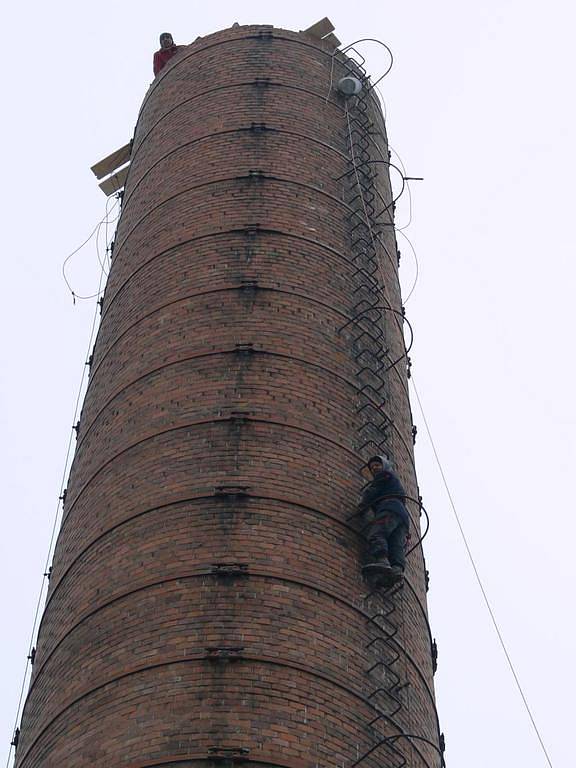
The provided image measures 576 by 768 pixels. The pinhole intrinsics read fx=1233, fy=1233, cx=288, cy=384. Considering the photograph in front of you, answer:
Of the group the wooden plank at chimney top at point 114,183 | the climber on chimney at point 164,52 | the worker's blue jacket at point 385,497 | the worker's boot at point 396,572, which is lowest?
the worker's boot at point 396,572

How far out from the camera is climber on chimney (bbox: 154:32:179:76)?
61.7ft

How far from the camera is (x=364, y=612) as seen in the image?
36.2ft

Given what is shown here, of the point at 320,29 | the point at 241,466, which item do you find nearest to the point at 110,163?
the point at 320,29

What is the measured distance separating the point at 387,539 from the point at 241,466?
1.51 m

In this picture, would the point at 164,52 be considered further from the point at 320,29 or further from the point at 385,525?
the point at 385,525

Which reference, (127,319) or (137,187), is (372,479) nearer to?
(127,319)

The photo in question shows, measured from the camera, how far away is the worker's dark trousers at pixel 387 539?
11.3 m

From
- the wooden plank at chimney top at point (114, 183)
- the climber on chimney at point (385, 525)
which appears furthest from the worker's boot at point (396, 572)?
the wooden plank at chimney top at point (114, 183)

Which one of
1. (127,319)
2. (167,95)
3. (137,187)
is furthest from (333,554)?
(167,95)

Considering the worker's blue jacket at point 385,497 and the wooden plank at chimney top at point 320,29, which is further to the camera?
the wooden plank at chimney top at point 320,29

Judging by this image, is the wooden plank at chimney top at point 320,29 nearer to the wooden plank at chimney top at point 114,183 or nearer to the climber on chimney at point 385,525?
the wooden plank at chimney top at point 114,183

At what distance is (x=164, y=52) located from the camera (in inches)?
744

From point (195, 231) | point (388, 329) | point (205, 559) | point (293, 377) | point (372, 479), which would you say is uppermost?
point (195, 231)

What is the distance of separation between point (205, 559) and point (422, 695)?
249 centimetres
